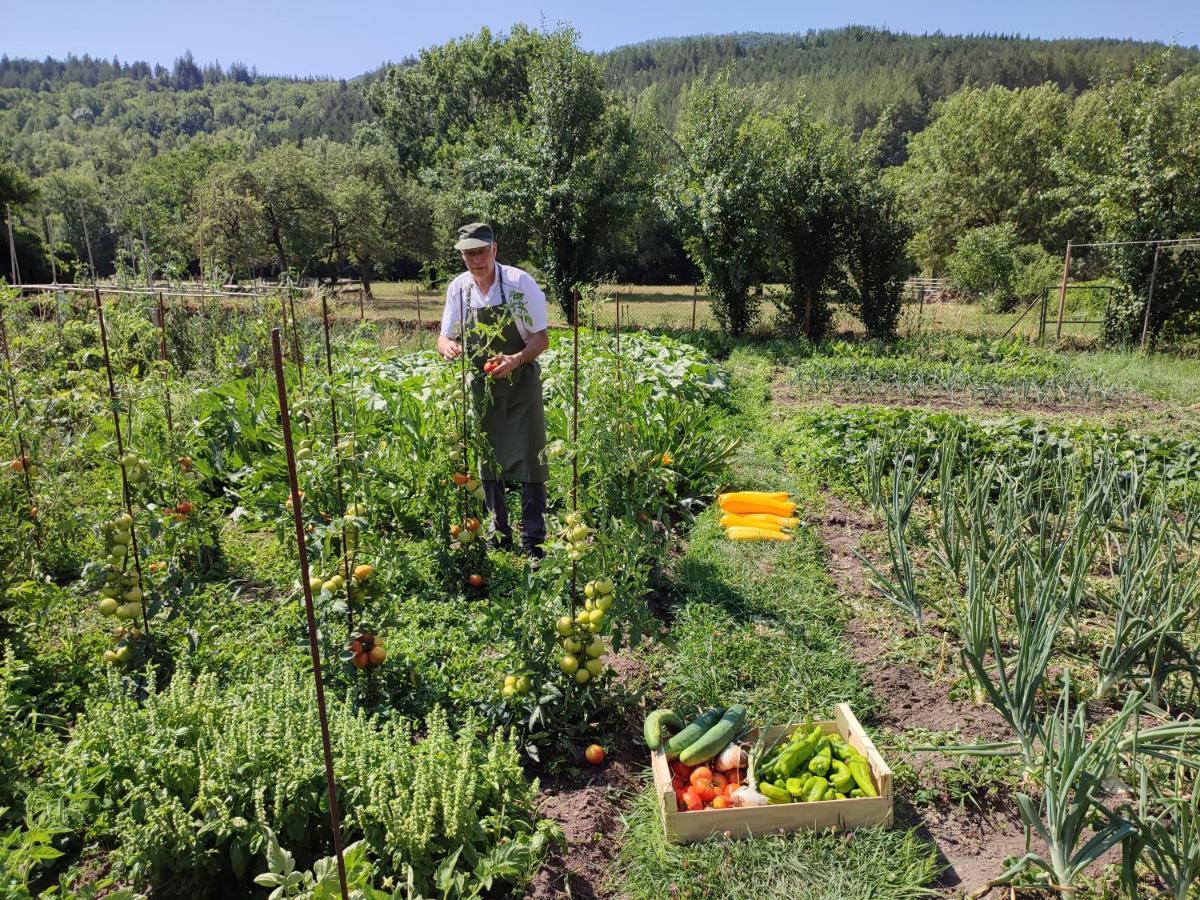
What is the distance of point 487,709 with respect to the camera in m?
2.63

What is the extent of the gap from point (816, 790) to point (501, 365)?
7.83ft

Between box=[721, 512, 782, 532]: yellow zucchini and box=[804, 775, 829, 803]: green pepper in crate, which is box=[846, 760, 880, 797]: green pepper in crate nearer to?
box=[804, 775, 829, 803]: green pepper in crate

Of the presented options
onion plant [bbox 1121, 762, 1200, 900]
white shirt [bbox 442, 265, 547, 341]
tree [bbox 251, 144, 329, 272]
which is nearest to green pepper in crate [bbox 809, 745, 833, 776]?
onion plant [bbox 1121, 762, 1200, 900]

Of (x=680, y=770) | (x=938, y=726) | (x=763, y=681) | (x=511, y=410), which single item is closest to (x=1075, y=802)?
(x=938, y=726)

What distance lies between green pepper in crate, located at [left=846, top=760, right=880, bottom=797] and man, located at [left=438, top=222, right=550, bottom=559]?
2.00 m

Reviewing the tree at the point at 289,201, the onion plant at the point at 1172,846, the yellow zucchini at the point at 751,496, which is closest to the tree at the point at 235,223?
the tree at the point at 289,201

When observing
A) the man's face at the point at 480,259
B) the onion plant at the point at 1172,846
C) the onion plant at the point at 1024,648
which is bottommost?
the onion plant at the point at 1172,846

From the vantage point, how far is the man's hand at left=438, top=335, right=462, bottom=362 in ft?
12.3

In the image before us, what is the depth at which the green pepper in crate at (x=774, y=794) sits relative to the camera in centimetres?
225

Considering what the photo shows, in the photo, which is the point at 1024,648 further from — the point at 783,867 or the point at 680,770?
the point at 680,770

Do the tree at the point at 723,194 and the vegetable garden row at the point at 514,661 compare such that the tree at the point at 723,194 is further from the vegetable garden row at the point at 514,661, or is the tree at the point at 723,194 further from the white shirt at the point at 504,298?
the white shirt at the point at 504,298

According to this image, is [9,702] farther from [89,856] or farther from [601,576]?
[601,576]

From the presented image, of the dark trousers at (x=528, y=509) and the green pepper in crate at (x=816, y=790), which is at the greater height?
the dark trousers at (x=528, y=509)

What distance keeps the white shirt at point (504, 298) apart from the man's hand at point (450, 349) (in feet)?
0.18
